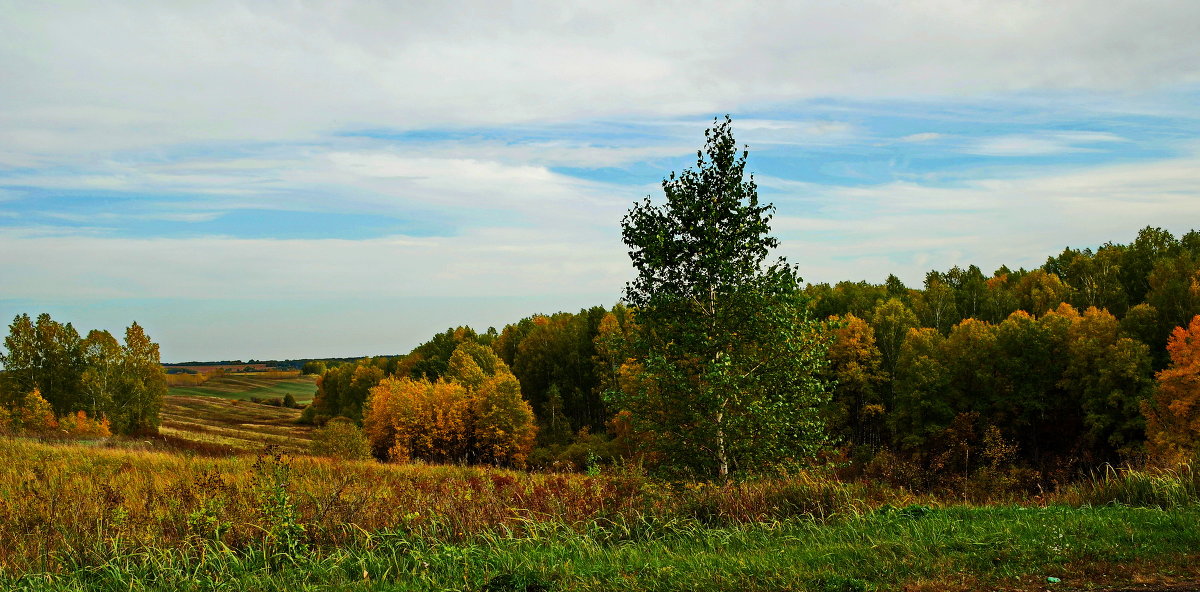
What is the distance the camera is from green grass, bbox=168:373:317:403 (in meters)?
148

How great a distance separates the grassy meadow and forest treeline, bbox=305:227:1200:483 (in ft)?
31.9

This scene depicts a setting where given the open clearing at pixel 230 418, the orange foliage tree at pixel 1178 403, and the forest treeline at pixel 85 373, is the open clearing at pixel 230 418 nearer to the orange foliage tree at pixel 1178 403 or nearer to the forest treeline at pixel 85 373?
the forest treeline at pixel 85 373

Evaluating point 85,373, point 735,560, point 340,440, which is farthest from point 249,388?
point 735,560

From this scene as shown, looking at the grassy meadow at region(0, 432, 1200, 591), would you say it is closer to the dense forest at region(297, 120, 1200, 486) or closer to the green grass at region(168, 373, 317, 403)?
the dense forest at region(297, 120, 1200, 486)

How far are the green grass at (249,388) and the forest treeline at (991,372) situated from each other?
93.6 metres

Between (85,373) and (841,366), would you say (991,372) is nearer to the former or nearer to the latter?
(841,366)

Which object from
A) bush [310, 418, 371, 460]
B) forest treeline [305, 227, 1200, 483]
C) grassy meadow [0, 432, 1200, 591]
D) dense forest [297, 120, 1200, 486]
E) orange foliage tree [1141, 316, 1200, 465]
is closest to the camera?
grassy meadow [0, 432, 1200, 591]

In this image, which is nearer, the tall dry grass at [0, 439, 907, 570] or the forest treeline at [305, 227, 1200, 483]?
the tall dry grass at [0, 439, 907, 570]

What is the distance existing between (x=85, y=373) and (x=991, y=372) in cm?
7531

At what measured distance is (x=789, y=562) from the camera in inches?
279

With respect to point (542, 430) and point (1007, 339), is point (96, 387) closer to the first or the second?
point (542, 430)

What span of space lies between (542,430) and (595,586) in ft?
220

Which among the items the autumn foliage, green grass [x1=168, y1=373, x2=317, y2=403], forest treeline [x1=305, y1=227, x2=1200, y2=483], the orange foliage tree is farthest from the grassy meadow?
green grass [x1=168, y1=373, x2=317, y2=403]

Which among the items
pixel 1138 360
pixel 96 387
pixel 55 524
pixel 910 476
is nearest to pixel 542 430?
pixel 96 387
